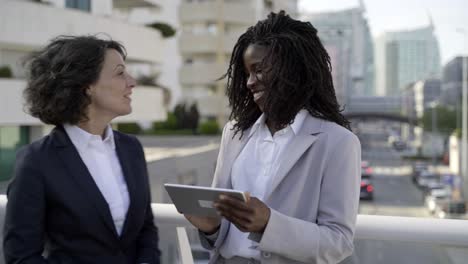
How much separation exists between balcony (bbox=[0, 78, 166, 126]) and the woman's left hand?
8.90 meters

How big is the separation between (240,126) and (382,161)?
220ft

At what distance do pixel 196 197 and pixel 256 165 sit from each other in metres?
0.32

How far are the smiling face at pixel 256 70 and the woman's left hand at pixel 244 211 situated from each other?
1.31 ft

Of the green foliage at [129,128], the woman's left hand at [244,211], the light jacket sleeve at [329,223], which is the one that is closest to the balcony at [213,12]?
the green foliage at [129,128]

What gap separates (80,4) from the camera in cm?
1945

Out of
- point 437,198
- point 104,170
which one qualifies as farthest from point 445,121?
point 104,170

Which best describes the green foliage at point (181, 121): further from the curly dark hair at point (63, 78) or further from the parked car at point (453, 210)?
the curly dark hair at point (63, 78)

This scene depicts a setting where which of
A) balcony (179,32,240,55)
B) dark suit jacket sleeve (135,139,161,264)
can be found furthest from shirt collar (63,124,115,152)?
balcony (179,32,240,55)

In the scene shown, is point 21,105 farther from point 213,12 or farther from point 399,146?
point 399,146

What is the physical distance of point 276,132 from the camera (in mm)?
2076

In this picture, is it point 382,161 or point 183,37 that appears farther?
point 382,161

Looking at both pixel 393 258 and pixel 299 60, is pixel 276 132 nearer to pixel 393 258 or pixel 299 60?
pixel 299 60

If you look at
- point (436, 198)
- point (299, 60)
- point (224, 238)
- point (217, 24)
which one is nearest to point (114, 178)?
point (224, 238)

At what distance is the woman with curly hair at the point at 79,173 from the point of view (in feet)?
6.97
